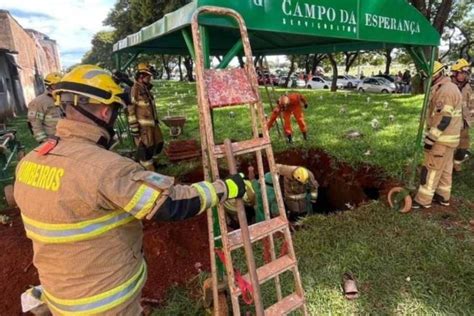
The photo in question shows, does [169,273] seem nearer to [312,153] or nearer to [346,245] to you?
[346,245]

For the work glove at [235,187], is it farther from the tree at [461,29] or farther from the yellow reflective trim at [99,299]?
the tree at [461,29]

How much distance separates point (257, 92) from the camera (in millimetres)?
2379

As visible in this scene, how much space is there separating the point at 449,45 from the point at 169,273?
3632cm

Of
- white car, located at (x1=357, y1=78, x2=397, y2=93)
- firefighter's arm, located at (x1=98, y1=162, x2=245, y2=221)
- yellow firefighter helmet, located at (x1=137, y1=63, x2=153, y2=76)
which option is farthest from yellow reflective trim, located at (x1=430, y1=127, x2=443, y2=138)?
white car, located at (x1=357, y1=78, x2=397, y2=93)

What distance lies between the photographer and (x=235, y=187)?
6.12ft

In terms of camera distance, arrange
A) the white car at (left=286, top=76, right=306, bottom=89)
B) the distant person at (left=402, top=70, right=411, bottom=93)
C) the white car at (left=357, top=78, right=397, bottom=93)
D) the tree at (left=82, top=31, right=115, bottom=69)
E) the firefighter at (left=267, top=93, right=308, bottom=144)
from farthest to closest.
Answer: the tree at (left=82, top=31, right=115, bottom=69), the white car at (left=286, top=76, right=306, bottom=89), the white car at (left=357, top=78, right=397, bottom=93), the distant person at (left=402, top=70, right=411, bottom=93), the firefighter at (left=267, top=93, right=308, bottom=144)

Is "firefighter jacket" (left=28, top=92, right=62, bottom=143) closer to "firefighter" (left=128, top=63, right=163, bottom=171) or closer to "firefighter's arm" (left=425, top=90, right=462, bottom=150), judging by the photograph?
"firefighter" (left=128, top=63, right=163, bottom=171)

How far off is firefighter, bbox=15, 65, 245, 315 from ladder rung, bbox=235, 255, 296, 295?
73 cm

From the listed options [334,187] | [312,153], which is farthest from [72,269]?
[312,153]

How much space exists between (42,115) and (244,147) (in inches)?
152

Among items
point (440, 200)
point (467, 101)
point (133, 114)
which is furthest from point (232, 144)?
point (467, 101)

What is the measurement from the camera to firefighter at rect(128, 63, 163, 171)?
18.5 ft

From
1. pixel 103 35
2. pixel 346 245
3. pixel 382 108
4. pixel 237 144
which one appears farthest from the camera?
pixel 103 35

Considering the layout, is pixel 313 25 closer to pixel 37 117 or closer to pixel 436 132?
pixel 436 132
